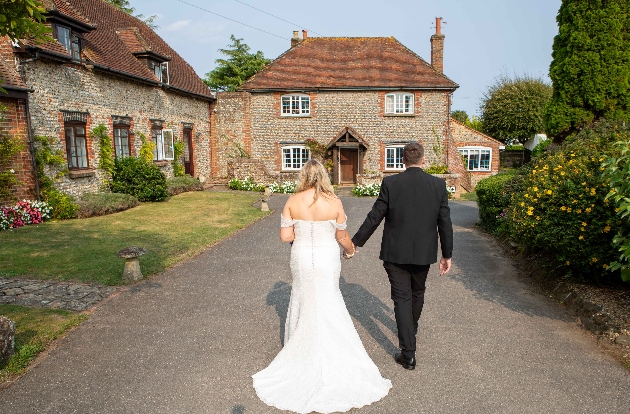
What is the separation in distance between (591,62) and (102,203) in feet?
48.8

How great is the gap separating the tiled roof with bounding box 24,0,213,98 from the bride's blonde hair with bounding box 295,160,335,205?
12284 millimetres

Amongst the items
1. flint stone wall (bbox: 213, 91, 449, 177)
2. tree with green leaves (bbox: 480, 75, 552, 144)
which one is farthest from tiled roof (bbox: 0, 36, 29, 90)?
tree with green leaves (bbox: 480, 75, 552, 144)

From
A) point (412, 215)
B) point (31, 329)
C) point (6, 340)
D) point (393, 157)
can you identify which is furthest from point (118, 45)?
point (412, 215)

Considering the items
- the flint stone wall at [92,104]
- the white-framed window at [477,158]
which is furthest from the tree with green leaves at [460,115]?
the flint stone wall at [92,104]

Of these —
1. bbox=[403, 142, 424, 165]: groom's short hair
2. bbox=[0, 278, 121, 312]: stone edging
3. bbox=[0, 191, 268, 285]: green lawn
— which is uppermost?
bbox=[403, 142, 424, 165]: groom's short hair

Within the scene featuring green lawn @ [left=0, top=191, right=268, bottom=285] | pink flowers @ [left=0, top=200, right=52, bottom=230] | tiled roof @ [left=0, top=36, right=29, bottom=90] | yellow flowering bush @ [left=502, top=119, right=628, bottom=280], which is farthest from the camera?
tiled roof @ [left=0, top=36, right=29, bottom=90]

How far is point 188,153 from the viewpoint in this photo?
24781 mm

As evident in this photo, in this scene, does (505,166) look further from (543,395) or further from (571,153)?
(543,395)

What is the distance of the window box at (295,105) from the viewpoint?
2614cm

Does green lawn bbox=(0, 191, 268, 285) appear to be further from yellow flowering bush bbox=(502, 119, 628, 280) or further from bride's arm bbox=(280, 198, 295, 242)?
yellow flowering bush bbox=(502, 119, 628, 280)

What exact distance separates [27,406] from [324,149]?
23.0 metres

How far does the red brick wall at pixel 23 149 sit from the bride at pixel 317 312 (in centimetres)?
1169

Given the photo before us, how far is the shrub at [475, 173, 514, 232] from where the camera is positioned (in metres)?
10.6

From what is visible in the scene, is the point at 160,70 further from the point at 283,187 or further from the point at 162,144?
the point at 283,187
